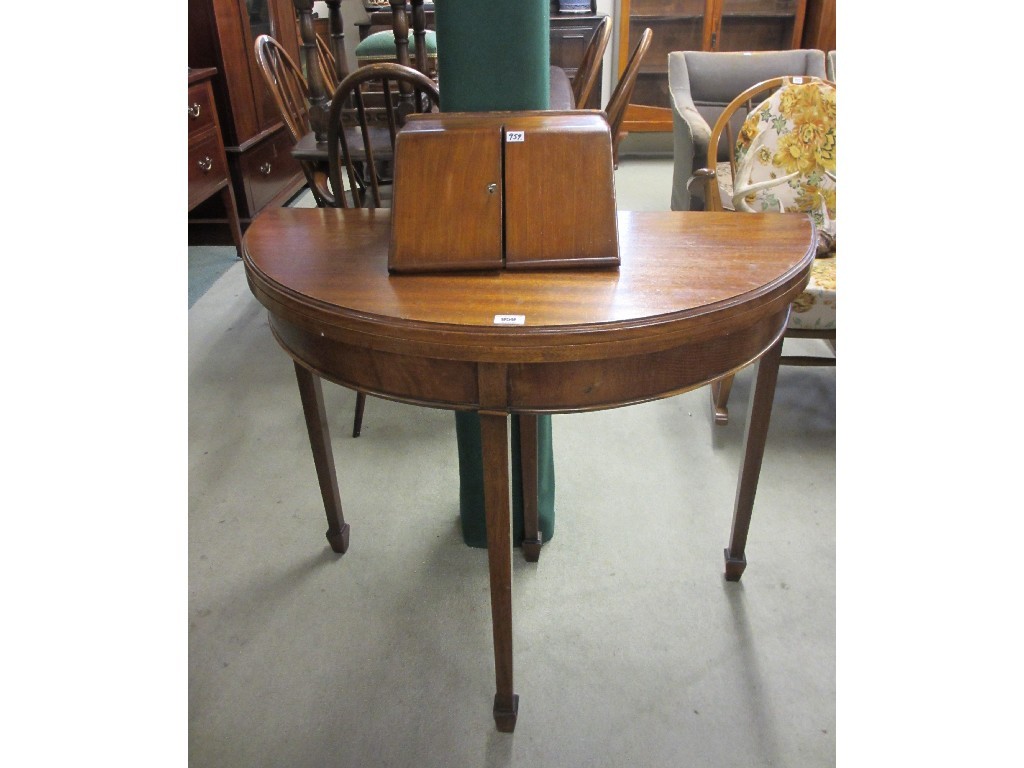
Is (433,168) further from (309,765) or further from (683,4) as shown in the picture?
(683,4)

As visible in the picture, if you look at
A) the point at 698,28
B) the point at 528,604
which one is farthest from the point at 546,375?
the point at 698,28

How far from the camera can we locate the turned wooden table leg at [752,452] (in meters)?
1.35

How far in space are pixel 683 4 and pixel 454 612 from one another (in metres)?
4.56

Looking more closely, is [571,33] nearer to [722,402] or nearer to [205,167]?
[205,167]

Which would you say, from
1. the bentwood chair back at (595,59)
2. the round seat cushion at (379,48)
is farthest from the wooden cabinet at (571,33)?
the bentwood chair back at (595,59)

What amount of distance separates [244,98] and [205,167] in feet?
2.26

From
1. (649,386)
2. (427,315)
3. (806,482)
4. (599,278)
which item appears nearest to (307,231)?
(427,315)

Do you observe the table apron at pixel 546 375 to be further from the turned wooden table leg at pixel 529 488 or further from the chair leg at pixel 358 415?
the chair leg at pixel 358 415

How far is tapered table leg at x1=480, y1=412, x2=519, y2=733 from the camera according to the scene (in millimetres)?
1034

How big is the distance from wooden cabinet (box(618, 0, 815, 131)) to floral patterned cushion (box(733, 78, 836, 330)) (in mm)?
2834

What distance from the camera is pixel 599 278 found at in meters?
1.04

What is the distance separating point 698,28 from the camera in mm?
4824

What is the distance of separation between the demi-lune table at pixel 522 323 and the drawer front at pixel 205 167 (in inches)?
79.4

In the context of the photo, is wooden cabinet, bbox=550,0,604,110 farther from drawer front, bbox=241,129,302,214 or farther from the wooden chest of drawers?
the wooden chest of drawers
